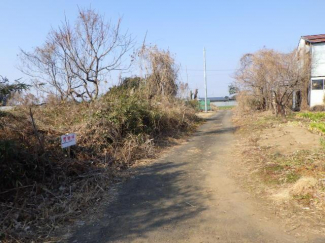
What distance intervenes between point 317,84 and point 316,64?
1.65 meters

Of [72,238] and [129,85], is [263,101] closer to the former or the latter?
[129,85]

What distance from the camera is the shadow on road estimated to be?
4074 mm

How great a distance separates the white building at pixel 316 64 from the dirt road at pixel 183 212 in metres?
18.8

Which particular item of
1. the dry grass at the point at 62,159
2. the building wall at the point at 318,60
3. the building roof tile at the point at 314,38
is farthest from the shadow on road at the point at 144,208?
the building roof tile at the point at 314,38

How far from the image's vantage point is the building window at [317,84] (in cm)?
2248

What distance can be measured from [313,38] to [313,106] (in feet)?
18.3

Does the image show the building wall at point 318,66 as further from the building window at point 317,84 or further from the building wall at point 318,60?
the building window at point 317,84

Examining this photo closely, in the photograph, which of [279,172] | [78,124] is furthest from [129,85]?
[279,172]

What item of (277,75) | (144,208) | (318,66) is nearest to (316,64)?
(318,66)

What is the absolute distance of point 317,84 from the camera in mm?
22641

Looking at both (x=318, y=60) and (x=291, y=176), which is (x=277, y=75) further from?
(x=291, y=176)

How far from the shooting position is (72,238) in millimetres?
3992

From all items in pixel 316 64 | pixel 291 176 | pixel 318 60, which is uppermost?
pixel 318 60

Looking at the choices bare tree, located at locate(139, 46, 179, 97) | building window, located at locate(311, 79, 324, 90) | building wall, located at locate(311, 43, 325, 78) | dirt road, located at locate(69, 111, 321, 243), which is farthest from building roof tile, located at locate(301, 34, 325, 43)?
dirt road, located at locate(69, 111, 321, 243)
